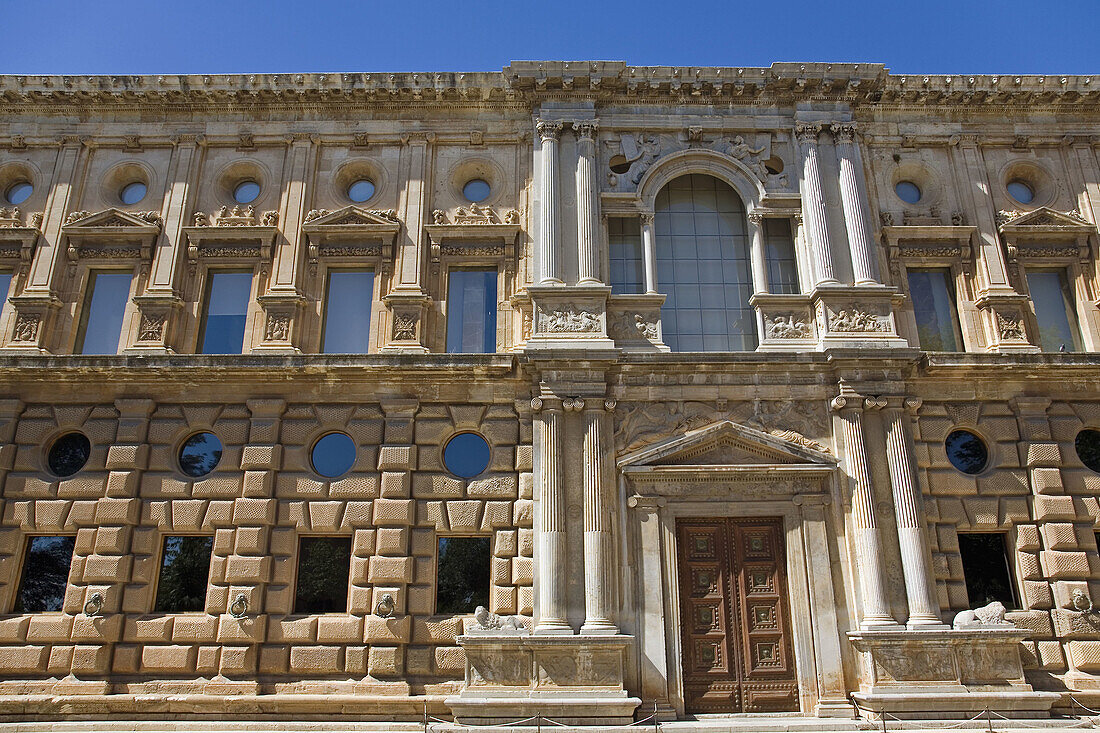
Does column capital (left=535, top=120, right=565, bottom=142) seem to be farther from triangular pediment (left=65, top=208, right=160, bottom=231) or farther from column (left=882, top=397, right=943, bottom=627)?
column (left=882, top=397, right=943, bottom=627)

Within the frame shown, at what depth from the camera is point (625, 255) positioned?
1781 cm

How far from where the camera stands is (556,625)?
14086mm

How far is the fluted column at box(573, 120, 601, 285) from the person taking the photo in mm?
16859

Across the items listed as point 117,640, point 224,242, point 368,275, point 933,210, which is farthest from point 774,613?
point 224,242

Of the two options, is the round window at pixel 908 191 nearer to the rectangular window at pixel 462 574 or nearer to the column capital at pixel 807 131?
the column capital at pixel 807 131

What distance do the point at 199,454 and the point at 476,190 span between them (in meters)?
8.83

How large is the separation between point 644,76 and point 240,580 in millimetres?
14536

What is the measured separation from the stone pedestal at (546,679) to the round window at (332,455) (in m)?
4.52

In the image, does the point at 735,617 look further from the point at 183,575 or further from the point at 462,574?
the point at 183,575

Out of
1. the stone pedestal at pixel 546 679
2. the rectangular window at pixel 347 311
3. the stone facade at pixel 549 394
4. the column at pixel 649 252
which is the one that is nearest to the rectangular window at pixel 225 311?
the stone facade at pixel 549 394

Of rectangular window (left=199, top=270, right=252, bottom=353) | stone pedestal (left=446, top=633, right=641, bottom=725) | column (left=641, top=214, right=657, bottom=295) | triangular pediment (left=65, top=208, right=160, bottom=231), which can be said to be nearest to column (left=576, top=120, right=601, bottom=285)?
column (left=641, top=214, right=657, bottom=295)

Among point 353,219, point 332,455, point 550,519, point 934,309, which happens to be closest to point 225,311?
point 353,219

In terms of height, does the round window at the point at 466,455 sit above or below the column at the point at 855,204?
below

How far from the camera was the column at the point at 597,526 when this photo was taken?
46.8ft
